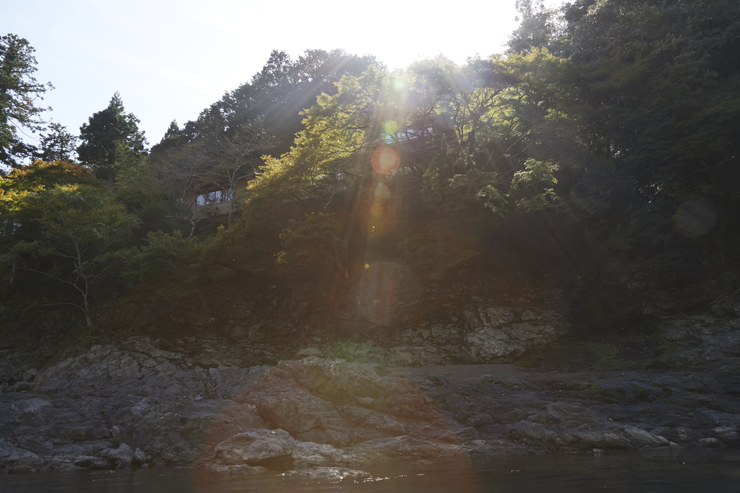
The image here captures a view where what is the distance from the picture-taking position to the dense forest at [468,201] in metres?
25.6

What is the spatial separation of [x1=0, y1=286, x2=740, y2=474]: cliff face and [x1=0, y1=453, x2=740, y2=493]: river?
2.89 ft

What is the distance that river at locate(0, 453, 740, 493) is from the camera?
7664 millimetres

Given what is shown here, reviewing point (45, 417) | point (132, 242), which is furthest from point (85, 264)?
point (45, 417)

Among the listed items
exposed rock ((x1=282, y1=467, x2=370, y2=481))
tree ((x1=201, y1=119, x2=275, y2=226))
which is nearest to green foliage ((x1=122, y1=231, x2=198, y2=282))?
tree ((x1=201, y1=119, x2=275, y2=226))

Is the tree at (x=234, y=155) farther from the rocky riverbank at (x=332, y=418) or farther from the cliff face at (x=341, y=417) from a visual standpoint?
the rocky riverbank at (x=332, y=418)

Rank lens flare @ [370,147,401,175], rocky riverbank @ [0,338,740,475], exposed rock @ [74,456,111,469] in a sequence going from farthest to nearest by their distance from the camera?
1. lens flare @ [370,147,401,175]
2. rocky riverbank @ [0,338,740,475]
3. exposed rock @ [74,456,111,469]

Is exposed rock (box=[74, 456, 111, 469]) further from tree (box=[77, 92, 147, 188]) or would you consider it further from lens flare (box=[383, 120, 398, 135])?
tree (box=[77, 92, 147, 188])

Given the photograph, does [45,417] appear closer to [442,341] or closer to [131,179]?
[442,341]

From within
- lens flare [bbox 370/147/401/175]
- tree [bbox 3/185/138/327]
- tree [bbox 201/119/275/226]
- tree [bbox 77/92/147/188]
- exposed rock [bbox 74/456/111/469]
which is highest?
tree [bbox 77/92/147/188]

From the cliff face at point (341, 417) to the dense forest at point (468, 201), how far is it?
9950 millimetres

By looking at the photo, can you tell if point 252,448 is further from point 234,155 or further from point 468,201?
point 234,155

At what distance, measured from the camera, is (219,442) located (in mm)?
11172

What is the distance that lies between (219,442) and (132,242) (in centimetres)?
2594

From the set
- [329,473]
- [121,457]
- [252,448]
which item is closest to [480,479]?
[329,473]
